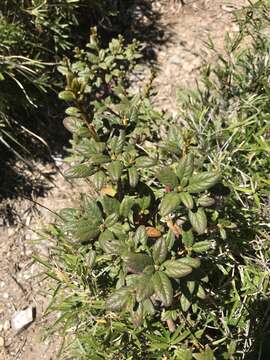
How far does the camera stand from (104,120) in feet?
4.99

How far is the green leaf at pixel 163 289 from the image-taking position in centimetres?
121

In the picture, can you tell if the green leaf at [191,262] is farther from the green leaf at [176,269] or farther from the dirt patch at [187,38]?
the dirt patch at [187,38]

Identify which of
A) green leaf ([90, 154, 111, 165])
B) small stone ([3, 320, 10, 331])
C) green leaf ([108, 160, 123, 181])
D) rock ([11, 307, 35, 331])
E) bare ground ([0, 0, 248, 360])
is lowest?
small stone ([3, 320, 10, 331])

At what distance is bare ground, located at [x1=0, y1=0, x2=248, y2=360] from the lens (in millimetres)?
2182

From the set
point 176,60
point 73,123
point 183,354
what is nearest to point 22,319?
point 183,354

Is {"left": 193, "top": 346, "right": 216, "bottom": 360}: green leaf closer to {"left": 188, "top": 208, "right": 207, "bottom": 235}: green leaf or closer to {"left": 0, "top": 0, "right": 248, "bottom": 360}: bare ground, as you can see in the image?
{"left": 188, "top": 208, "right": 207, "bottom": 235}: green leaf

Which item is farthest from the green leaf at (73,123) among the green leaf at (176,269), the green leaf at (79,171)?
the green leaf at (176,269)

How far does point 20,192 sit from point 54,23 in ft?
2.82

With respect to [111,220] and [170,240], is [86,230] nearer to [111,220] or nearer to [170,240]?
[111,220]

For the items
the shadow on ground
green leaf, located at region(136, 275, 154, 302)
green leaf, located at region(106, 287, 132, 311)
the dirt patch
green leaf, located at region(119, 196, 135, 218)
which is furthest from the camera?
the dirt patch

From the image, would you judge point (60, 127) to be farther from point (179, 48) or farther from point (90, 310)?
point (90, 310)

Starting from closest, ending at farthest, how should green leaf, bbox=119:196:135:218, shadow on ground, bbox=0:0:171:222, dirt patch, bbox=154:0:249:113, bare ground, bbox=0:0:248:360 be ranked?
green leaf, bbox=119:196:135:218 → bare ground, bbox=0:0:248:360 → shadow on ground, bbox=0:0:171:222 → dirt patch, bbox=154:0:249:113

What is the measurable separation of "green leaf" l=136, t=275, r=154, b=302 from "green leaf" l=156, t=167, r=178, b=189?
26 cm

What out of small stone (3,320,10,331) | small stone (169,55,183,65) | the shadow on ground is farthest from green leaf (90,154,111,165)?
small stone (169,55,183,65)
